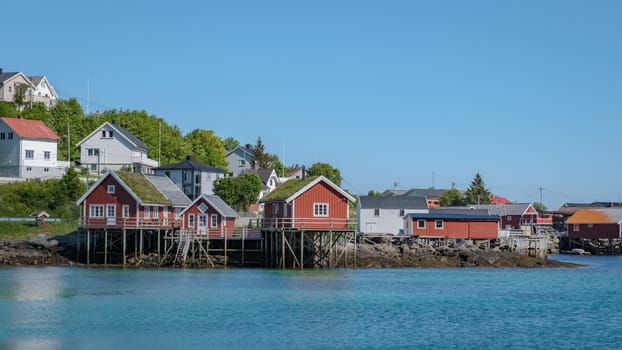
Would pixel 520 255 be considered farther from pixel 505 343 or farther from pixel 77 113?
pixel 77 113

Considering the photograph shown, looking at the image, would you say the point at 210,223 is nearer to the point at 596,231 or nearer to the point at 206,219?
the point at 206,219

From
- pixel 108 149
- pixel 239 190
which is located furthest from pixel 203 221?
pixel 108 149

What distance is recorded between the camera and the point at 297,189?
60.8 meters

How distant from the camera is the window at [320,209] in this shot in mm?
60469

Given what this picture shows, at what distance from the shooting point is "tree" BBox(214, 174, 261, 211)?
3514 inches

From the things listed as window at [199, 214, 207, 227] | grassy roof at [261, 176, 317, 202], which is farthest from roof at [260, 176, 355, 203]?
window at [199, 214, 207, 227]

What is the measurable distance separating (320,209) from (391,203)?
22.0 metres

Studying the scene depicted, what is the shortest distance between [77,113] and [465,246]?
5881cm

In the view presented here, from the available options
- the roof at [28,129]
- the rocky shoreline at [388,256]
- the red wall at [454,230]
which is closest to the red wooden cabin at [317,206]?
the rocky shoreline at [388,256]

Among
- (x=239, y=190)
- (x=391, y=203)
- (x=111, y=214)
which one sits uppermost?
(x=239, y=190)

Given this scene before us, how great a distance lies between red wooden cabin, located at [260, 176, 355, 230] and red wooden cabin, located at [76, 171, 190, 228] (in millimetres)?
10048

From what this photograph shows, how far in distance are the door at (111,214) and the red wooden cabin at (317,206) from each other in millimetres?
12290

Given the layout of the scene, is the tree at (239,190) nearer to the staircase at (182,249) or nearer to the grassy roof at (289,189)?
the grassy roof at (289,189)

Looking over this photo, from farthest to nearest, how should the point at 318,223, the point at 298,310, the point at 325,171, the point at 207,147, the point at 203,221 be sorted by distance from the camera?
the point at 325,171
the point at 207,147
the point at 203,221
the point at 318,223
the point at 298,310
